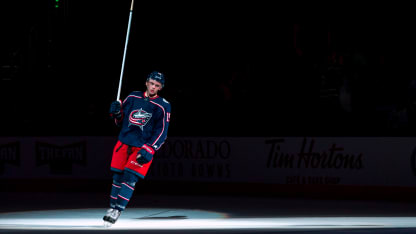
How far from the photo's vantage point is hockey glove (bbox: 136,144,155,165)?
989cm

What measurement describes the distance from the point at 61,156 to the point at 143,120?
27.4ft

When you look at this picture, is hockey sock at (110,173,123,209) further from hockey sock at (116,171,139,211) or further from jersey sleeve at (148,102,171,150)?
jersey sleeve at (148,102,171,150)

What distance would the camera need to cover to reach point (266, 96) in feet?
64.5

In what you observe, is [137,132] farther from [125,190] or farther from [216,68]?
[216,68]

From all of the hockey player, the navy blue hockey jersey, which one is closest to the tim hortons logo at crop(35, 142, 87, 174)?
the hockey player

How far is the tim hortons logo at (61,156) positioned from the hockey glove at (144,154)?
8.00 meters

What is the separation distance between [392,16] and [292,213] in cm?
1041

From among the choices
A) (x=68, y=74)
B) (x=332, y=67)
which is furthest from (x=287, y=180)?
(x=68, y=74)

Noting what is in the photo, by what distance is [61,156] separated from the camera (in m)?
18.0

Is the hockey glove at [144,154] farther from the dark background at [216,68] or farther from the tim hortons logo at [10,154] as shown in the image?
the tim hortons logo at [10,154]

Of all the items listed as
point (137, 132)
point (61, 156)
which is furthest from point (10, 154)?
point (137, 132)

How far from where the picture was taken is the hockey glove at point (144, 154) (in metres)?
9.89

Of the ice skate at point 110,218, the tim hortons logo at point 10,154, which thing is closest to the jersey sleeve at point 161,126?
the ice skate at point 110,218

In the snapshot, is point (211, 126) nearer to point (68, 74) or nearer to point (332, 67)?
point (332, 67)
